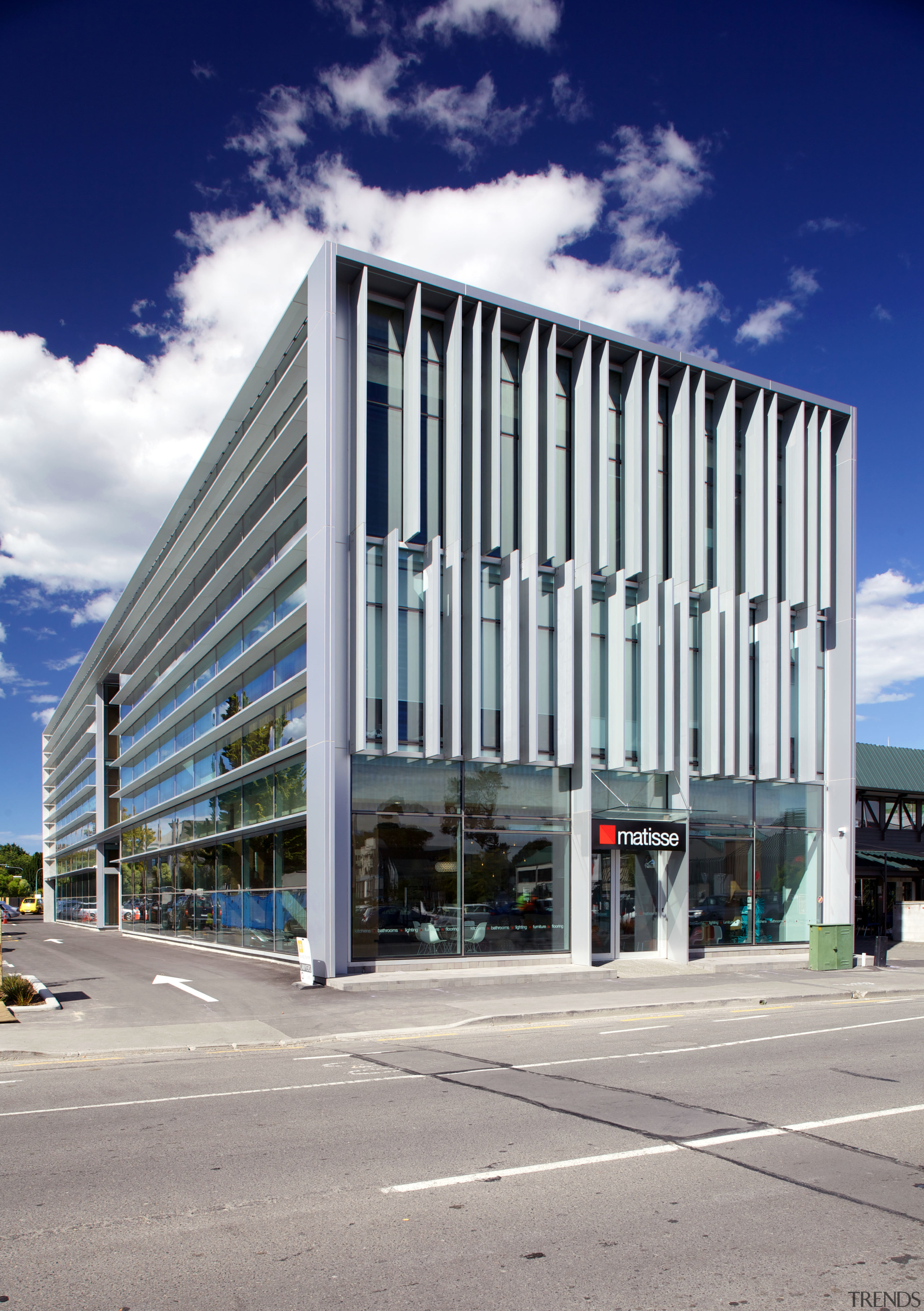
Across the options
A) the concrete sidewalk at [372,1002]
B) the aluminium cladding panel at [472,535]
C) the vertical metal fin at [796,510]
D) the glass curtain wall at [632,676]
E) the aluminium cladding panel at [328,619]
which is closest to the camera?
the concrete sidewalk at [372,1002]

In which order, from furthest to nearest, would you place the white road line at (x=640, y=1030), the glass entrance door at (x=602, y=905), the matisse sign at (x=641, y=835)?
the glass entrance door at (x=602, y=905), the matisse sign at (x=641, y=835), the white road line at (x=640, y=1030)

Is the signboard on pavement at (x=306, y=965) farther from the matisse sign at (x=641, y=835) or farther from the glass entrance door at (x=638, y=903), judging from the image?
the glass entrance door at (x=638, y=903)

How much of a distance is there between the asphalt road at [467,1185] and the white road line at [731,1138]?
0.11 feet

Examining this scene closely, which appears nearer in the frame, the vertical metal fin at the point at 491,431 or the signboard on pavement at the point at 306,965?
the signboard on pavement at the point at 306,965

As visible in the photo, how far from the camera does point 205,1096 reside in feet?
33.9

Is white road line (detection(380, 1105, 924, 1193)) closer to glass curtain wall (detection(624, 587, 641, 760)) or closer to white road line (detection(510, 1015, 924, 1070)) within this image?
white road line (detection(510, 1015, 924, 1070))

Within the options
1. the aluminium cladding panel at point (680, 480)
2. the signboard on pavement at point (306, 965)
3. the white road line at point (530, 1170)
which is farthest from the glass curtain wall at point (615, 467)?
the white road line at point (530, 1170)

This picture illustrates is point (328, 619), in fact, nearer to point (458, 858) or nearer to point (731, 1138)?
point (458, 858)

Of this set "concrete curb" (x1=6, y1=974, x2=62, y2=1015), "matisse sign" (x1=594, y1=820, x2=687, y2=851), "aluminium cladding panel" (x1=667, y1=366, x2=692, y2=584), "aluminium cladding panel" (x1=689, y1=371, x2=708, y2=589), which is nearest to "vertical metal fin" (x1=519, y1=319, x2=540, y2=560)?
"aluminium cladding panel" (x1=667, y1=366, x2=692, y2=584)

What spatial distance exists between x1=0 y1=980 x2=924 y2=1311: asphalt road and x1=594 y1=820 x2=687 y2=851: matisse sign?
1256cm

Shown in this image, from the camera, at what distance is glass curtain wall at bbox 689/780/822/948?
90.7 ft

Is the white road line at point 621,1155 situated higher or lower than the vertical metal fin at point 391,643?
lower

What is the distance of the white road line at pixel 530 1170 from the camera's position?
22.6ft

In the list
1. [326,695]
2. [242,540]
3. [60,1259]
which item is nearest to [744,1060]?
[60,1259]
